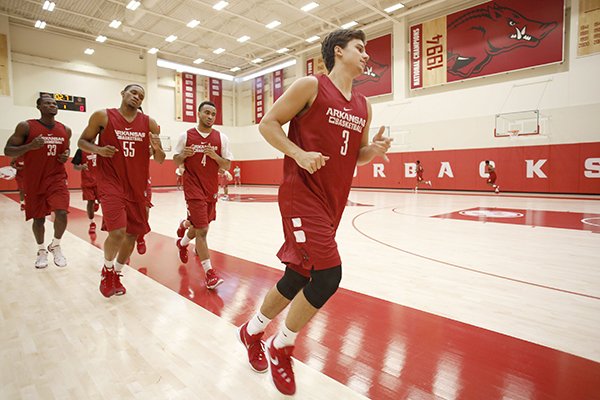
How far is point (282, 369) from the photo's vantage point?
172 centimetres

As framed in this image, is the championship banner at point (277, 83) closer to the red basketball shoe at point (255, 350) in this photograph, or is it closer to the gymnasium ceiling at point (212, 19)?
the gymnasium ceiling at point (212, 19)

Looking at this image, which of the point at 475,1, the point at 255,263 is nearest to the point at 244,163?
the point at 475,1

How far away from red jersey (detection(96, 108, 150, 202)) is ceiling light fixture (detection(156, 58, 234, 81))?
63.6ft

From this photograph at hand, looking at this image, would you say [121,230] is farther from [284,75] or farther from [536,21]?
[284,75]

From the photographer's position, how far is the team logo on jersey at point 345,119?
174cm

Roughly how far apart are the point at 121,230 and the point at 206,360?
148cm

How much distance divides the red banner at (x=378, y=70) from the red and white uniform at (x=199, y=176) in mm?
13958

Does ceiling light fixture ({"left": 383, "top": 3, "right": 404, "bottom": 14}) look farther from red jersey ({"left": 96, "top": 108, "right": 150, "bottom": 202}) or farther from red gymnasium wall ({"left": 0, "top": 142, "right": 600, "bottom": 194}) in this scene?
red jersey ({"left": 96, "top": 108, "right": 150, "bottom": 202})

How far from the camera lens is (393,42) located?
15.6 meters

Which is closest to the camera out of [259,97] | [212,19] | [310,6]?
[310,6]

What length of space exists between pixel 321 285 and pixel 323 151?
0.63 meters

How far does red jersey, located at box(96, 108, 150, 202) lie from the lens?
2957 mm

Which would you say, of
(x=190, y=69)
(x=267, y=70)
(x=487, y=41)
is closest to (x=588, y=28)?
(x=487, y=41)

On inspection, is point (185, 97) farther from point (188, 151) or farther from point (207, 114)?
point (188, 151)
